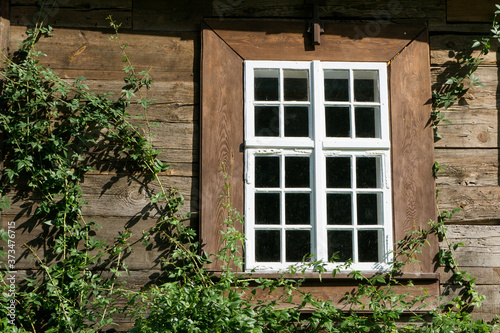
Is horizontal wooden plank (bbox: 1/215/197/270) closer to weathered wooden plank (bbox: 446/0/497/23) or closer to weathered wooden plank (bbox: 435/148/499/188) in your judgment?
weathered wooden plank (bbox: 435/148/499/188)

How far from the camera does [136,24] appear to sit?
4.39 m

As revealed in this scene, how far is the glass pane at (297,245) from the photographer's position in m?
4.18

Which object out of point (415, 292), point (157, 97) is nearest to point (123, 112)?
point (157, 97)

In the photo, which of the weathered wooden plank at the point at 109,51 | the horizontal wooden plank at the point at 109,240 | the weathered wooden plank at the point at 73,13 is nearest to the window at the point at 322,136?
the weathered wooden plank at the point at 109,51

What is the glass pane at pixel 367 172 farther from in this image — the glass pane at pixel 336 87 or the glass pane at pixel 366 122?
the glass pane at pixel 336 87

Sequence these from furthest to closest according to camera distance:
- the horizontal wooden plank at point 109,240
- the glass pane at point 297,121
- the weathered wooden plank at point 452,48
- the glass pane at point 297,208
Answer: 1. the weathered wooden plank at point 452,48
2. the glass pane at point 297,121
3. the glass pane at point 297,208
4. the horizontal wooden plank at point 109,240

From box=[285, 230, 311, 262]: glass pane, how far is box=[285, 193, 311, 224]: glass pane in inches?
3.9

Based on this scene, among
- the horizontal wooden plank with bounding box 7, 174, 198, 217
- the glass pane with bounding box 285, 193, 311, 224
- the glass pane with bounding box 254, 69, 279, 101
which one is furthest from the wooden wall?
the glass pane with bounding box 285, 193, 311, 224

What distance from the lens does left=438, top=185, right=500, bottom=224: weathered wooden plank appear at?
430 cm

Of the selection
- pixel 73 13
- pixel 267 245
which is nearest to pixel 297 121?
pixel 267 245

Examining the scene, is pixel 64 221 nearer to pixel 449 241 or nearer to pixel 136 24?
pixel 136 24

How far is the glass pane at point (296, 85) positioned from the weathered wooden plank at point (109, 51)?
74 cm

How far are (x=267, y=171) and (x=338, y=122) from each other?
0.67m

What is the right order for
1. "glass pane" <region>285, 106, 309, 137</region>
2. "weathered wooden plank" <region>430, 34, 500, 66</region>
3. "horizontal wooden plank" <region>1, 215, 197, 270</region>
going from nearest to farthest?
"horizontal wooden plank" <region>1, 215, 197, 270</region> → "glass pane" <region>285, 106, 309, 137</region> → "weathered wooden plank" <region>430, 34, 500, 66</region>
